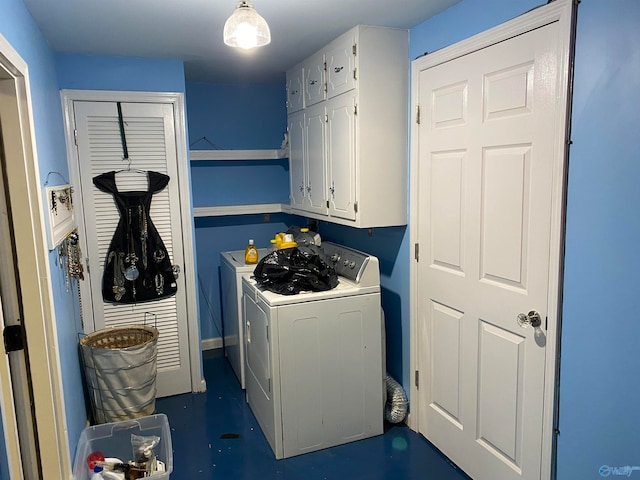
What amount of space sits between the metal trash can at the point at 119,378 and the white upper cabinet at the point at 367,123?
1.51 metres

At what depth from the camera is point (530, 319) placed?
1.98 m

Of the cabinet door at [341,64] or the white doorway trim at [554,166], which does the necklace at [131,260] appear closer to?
the cabinet door at [341,64]

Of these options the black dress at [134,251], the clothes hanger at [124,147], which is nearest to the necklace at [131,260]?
the black dress at [134,251]

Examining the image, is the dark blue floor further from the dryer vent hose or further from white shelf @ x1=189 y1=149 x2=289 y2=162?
white shelf @ x1=189 y1=149 x2=289 y2=162

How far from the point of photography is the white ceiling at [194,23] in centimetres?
219

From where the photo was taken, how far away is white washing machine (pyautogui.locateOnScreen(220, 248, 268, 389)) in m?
3.39

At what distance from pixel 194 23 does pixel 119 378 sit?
2105 mm

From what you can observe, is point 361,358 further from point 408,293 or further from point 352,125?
point 352,125

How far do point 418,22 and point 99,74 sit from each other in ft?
6.71

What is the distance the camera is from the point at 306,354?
2.68 m

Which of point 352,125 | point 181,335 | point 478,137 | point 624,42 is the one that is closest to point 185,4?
point 352,125

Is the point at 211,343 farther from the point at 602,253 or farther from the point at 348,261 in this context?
the point at 602,253

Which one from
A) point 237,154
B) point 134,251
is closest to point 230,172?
point 237,154

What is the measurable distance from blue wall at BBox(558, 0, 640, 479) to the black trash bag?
1321 millimetres
